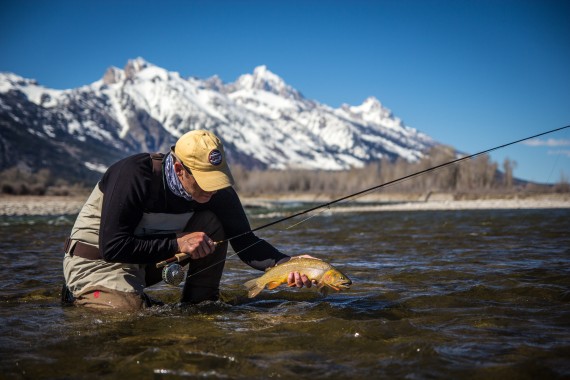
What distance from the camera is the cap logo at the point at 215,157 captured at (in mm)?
4215

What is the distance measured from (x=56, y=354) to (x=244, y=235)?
85.6 inches

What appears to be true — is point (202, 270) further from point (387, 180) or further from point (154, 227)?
point (387, 180)

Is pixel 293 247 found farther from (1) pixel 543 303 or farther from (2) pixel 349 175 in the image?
(2) pixel 349 175

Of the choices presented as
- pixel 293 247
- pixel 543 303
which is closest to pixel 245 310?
pixel 543 303

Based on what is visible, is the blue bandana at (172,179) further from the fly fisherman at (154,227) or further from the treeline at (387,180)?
the treeline at (387,180)

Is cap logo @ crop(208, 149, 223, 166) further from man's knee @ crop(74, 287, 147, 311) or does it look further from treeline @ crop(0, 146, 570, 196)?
treeline @ crop(0, 146, 570, 196)

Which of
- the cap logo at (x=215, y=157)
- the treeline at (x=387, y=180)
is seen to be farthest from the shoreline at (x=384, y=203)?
the cap logo at (x=215, y=157)

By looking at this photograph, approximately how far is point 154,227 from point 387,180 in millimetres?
144406

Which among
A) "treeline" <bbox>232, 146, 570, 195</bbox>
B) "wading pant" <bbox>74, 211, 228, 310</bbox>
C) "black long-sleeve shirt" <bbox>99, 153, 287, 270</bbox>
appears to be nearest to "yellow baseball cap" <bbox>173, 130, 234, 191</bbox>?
"black long-sleeve shirt" <bbox>99, 153, 287, 270</bbox>

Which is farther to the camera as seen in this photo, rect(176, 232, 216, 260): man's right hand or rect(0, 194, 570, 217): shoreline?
rect(0, 194, 570, 217): shoreline

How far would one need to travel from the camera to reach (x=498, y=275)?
21.7ft

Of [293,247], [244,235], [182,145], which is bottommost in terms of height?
[293,247]

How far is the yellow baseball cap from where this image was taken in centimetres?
422

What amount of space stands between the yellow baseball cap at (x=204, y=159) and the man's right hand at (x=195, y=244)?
491 millimetres
